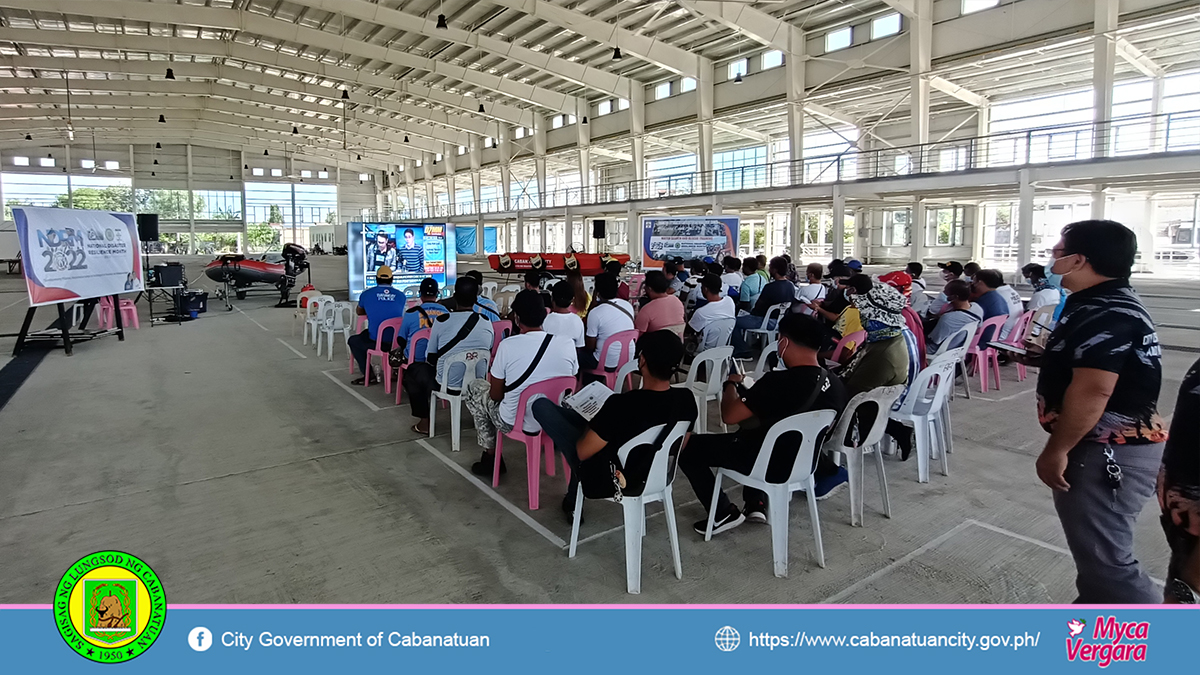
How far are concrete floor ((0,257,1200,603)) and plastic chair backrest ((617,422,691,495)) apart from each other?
0.38 meters

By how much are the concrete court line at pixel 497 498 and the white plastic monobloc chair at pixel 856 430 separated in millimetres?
1283

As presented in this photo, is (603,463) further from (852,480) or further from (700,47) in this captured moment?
(700,47)

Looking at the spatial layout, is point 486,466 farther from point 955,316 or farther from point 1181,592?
point 955,316

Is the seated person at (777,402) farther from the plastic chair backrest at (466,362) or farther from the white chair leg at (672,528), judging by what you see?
the plastic chair backrest at (466,362)

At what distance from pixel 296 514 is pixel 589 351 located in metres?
2.18

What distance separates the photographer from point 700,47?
59.1ft

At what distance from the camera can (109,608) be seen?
162 cm

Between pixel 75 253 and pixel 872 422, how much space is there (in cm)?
844

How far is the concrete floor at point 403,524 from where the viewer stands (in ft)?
7.84

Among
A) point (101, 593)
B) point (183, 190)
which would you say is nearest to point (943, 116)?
point (101, 593)

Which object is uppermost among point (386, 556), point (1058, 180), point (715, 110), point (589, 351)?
point (715, 110)

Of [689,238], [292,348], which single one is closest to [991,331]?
[292,348]

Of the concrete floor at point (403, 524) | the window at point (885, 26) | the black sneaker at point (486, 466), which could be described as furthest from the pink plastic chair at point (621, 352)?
the window at point (885, 26)
